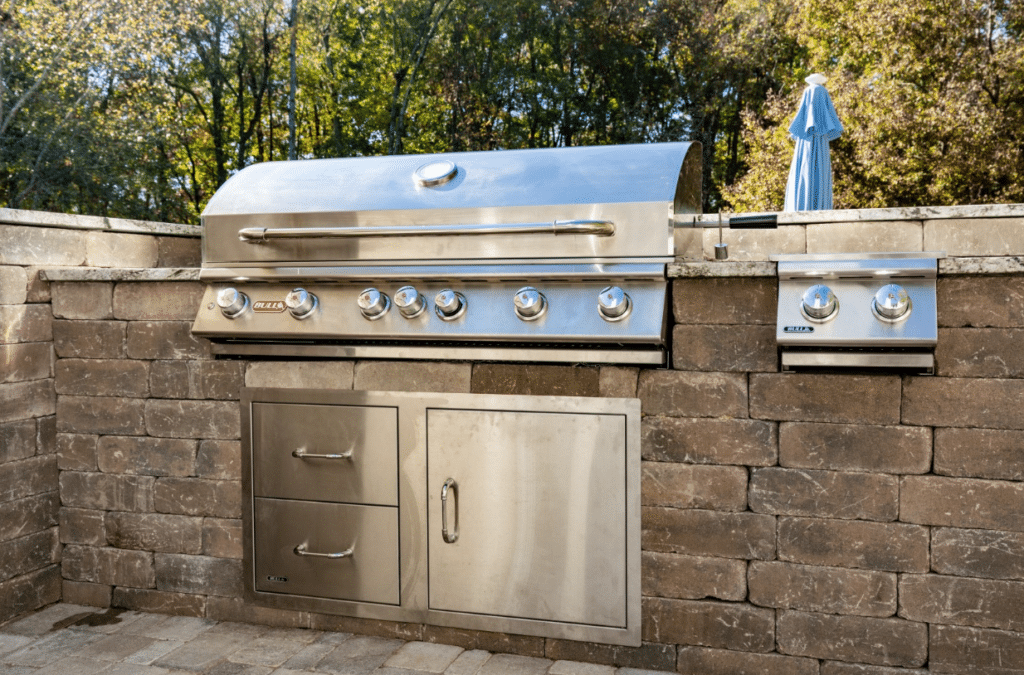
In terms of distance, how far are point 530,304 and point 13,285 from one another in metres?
1.77

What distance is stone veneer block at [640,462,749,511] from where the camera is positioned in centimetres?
212

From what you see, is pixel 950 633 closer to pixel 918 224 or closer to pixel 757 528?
pixel 757 528

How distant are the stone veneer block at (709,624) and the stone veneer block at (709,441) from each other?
15.6 inches

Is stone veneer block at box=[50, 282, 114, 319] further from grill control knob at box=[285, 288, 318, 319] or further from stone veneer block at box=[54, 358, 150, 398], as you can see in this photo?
grill control knob at box=[285, 288, 318, 319]

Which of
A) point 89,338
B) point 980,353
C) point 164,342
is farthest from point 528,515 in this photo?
point 89,338

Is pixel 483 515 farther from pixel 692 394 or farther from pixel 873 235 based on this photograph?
pixel 873 235

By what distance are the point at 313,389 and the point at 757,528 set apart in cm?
135

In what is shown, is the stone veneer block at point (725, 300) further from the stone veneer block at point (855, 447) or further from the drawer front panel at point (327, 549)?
the drawer front panel at point (327, 549)

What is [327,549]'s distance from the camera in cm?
246

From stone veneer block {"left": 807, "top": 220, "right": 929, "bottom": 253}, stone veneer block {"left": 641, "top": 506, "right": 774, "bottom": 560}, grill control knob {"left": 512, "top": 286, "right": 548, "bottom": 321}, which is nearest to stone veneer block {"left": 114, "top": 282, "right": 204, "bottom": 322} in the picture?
grill control knob {"left": 512, "top": 286, "right": 548, "bottom": 321}

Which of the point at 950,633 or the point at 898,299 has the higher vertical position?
the point at 898,299

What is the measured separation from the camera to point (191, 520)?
264 cm

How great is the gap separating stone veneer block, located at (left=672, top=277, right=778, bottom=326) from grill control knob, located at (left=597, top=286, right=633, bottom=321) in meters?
0.15


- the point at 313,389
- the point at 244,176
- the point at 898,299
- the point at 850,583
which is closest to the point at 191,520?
the point at 313,389
